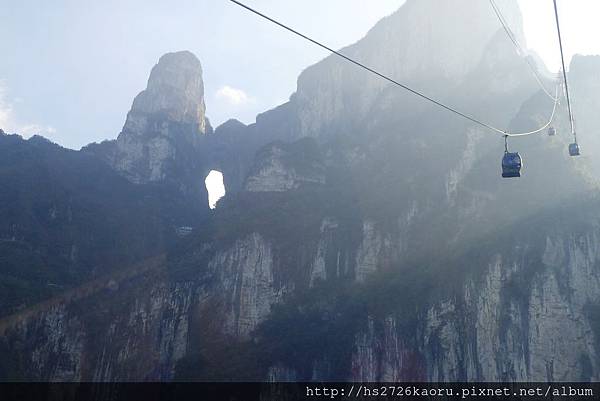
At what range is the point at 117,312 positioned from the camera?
6662 cm

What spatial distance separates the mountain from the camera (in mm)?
49406

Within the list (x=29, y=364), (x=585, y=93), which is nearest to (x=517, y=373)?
(x=29, y=364)

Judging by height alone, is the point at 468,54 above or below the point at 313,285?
above

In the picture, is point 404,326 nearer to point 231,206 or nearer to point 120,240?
point 231,206

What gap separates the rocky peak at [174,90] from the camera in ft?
354

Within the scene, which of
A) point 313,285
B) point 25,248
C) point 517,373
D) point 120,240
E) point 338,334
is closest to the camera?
point 517,373

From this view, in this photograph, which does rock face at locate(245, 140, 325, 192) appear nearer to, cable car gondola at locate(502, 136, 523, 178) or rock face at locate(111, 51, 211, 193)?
rock face at locate(111, 51, 211, 193)

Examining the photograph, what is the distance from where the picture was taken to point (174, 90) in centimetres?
10894

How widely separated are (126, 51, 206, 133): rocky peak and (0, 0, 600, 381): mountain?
21084mm

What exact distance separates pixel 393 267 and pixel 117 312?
1248 inches

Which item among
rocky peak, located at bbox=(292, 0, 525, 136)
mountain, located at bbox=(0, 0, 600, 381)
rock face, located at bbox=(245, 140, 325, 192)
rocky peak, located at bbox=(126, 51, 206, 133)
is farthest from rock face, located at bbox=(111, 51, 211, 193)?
rock face, located at bbox=(245, 140, 325, 192)

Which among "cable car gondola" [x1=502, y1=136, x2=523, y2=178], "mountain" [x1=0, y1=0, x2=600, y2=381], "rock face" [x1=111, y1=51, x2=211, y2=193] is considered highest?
"rock face" [x1=111, y1=51, x2=211, y2=193]

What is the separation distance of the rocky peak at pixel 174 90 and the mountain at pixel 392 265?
830 inches

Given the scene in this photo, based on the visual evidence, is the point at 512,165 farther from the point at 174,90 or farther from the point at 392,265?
the point at 174,90
